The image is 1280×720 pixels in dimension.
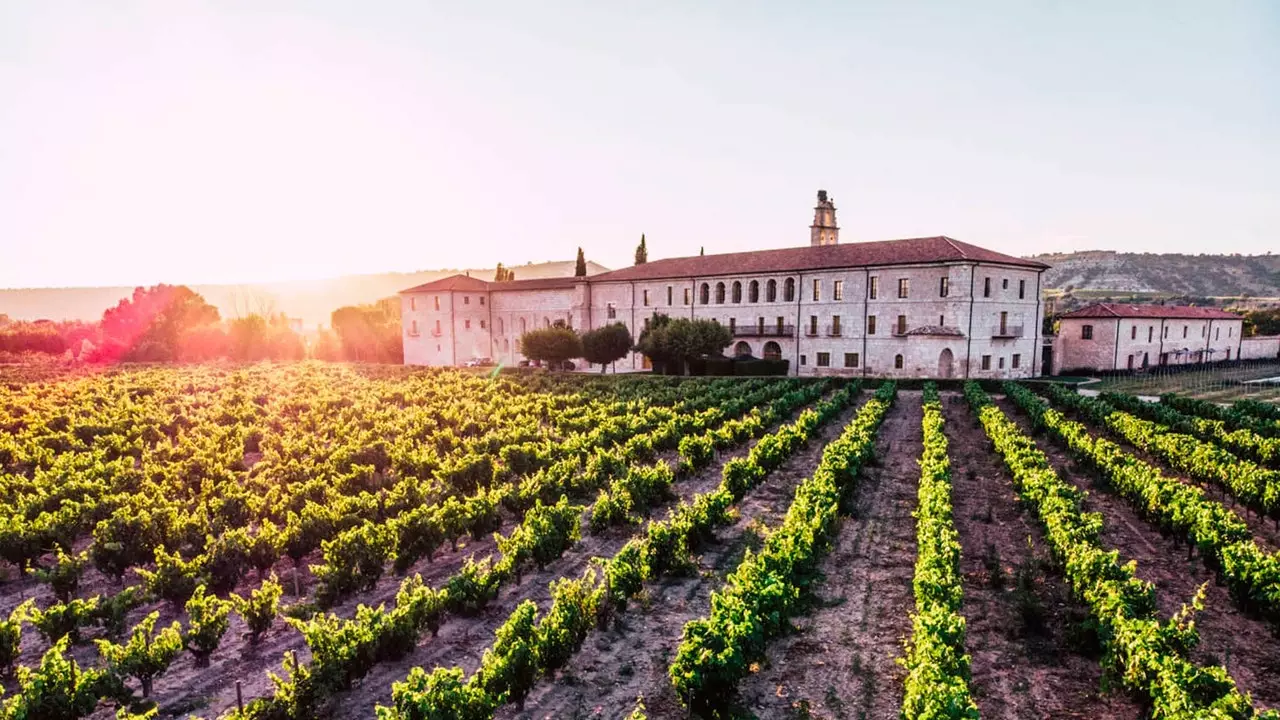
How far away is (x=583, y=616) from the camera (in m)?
10.2

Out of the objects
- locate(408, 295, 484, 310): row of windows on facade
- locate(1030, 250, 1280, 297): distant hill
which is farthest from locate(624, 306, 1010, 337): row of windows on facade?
locate(1030, 250, 1280, 297): distant hill

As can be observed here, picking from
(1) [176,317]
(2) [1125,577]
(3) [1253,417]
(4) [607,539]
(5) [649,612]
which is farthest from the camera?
(1) [176,317]

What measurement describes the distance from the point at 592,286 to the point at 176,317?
57572mm

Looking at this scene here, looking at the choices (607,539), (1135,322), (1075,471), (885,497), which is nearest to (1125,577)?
(885,497)

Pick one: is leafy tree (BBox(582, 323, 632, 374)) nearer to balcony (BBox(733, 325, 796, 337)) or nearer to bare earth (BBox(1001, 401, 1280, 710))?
balcony (BBox(733, 325, 796, 337))

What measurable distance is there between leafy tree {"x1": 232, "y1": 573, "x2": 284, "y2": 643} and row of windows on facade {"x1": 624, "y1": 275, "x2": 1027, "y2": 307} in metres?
47.2

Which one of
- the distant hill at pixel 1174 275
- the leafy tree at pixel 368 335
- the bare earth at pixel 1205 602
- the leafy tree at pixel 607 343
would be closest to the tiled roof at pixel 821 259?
the leafy tree at pixel 607 343

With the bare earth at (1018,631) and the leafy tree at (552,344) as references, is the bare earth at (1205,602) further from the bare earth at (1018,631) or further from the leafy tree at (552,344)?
the leafy tree at (552,344)

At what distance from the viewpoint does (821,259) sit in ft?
180

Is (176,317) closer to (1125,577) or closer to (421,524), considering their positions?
(421,524)

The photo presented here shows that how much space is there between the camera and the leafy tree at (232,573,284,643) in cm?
1041

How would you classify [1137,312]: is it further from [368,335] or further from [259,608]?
[368,335]

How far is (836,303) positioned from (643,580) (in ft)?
145

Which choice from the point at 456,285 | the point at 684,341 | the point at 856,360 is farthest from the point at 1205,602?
the point at 456,285
